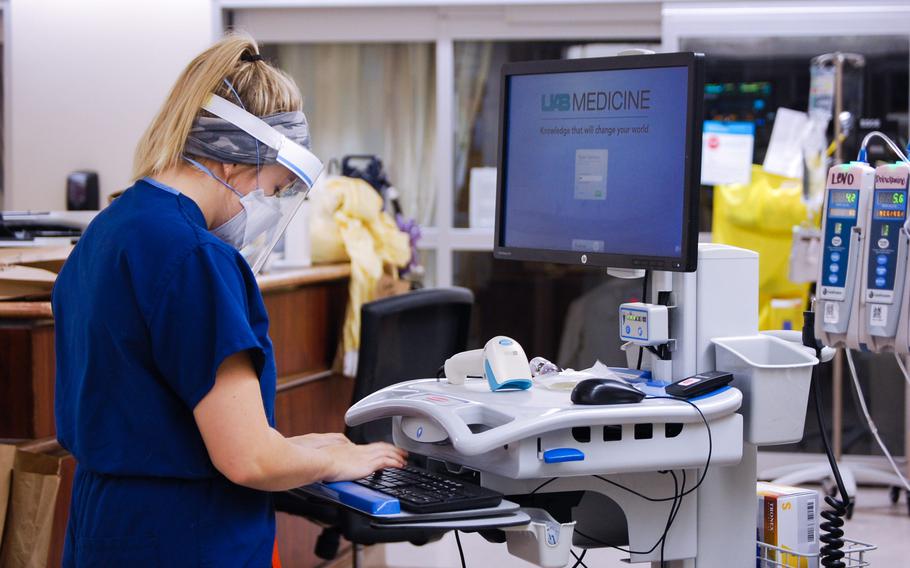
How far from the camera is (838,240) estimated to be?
1909 mm

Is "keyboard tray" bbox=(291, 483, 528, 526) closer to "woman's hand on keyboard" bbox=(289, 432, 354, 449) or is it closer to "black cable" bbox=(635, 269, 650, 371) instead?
"woman's hand on keyboard" bbox=(289, 432, 354, 449)

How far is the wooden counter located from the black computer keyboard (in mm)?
1067

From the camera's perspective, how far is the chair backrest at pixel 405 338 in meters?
2.84

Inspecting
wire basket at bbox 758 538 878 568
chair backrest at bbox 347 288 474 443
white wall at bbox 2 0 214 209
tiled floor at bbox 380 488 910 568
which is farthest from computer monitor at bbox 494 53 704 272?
white wall at bbox 2 0 214 209

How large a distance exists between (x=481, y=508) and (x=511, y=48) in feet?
11.2

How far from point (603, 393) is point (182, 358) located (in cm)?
64

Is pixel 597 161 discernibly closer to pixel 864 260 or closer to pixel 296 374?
pixel 864 260

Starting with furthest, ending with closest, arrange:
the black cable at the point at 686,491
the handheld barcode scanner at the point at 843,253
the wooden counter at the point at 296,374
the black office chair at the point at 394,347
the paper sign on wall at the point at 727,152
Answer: the paper sign on wall at the point at 727,152
the black office chair at the point at 394,347
the wooden counter at the point at 296,374
the handheld barcode scanner at the point at 843,253
the black cable at the point at 686,491

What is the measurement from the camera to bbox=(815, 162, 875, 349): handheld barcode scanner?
1.89 metres

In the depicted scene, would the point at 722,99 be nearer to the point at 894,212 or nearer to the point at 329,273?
the point at 329,273

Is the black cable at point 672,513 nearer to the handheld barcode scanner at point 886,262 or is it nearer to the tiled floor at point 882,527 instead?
the handheld barcode scanner at point 886,262

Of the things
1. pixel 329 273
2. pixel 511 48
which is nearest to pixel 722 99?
pixel 511 48

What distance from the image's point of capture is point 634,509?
6.25 feet

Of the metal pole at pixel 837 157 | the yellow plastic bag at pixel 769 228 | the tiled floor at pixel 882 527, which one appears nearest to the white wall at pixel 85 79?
the yellow plastic bag at pixel 769 228
